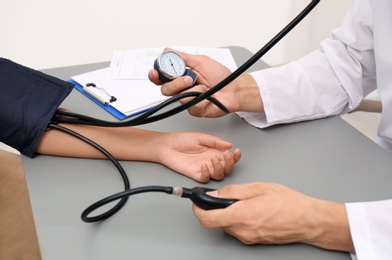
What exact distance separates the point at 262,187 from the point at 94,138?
0.39 meters

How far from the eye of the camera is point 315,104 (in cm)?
98

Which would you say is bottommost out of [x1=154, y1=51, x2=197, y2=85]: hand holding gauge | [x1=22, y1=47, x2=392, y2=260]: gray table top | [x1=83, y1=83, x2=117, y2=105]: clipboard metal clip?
[x1=22, y1=47, x2=392, y2=260]: gray table top

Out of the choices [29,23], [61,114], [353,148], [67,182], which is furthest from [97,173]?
[29,23]

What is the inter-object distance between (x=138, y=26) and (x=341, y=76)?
161cm

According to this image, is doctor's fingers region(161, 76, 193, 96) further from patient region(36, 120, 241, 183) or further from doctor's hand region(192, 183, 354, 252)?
doctor's hand region(192, 183, 354, 252)

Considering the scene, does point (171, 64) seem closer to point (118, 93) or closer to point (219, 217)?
point (118, 93)

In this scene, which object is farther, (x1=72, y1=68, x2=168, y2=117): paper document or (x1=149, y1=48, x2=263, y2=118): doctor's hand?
(x1=72, y1=68, x2=168, y2=117): paper document

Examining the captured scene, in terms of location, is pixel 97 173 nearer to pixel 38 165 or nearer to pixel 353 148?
pixel 38 165

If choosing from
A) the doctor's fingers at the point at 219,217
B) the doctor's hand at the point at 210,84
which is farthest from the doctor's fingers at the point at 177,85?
the doctor's fingers at the point at 219,217

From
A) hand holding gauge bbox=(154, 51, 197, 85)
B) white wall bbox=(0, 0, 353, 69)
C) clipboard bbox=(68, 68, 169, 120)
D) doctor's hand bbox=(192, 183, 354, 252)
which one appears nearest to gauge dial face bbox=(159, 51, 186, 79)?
hand holding gauge bbox=(154, 51, 197, 85)

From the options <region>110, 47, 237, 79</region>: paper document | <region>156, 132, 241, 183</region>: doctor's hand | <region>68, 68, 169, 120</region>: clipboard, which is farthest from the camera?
<region>110, 47, 237, 79</region>: paper document

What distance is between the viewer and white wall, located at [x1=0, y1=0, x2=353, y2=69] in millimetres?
2184

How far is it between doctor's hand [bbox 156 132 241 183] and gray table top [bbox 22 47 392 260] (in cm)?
2

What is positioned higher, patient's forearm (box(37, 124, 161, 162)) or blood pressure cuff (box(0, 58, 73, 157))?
blood pressure cuff (box(0, 58, 73, 157))
